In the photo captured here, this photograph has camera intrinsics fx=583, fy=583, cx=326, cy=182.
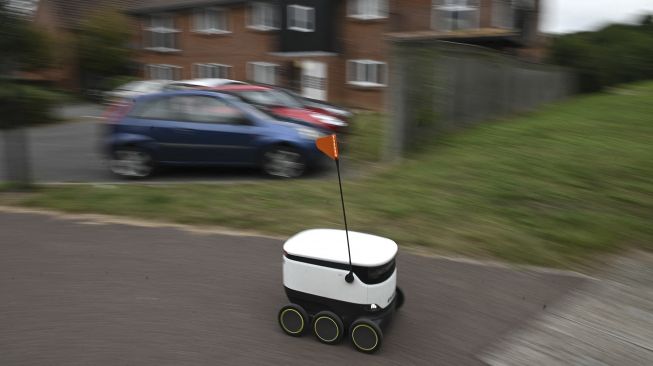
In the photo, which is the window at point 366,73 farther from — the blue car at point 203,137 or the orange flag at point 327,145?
the orange flag at point 327,145

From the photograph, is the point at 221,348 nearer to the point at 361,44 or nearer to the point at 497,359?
the point at 497,359

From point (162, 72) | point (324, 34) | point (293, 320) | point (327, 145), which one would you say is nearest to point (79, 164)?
point (293, 320)

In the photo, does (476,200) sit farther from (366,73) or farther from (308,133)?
(366,73)

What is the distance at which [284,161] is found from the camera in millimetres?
9406

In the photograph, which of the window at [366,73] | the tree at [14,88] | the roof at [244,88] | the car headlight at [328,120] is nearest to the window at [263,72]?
the window at [366,73]

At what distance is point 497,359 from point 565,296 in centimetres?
122

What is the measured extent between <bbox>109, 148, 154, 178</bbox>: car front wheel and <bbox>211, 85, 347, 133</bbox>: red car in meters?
2.03

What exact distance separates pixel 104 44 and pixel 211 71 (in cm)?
590

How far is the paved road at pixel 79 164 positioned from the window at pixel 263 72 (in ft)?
36.4

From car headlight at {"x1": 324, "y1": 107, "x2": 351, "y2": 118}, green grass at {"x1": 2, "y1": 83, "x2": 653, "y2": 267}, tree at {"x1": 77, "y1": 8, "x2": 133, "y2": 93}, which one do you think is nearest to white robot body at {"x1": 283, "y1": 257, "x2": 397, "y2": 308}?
green grass at {"x1": 2, "y1": 83, "x2": 653, "y2": 267}

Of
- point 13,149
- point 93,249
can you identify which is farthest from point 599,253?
point 13,149

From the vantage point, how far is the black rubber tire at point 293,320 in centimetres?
396

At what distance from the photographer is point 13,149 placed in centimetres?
872

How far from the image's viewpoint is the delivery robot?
3.78 m
